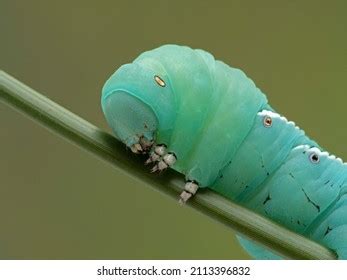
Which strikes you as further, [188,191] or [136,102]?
[136,102]

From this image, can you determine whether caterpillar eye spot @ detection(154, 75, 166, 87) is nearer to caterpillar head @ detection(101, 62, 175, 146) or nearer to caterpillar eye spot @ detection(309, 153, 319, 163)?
caterpillar head @ detection(101, 62, 175, 146)

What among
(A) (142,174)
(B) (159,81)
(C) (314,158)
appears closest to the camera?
(A) (142,174)

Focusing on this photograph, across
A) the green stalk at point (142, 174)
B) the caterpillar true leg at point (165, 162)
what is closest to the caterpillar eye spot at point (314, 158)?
the caterpillar true leg at point (165, 162)

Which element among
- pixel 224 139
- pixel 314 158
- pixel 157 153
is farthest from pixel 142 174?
pixel 314 158

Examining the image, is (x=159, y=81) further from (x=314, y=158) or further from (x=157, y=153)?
(x=314, y=158)

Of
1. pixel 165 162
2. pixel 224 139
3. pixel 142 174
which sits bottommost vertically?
pixel 142 174

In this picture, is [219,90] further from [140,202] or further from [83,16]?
[83,16]

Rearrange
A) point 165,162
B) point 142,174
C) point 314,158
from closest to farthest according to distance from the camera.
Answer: point 142,174
point 165,162
point 314,158
